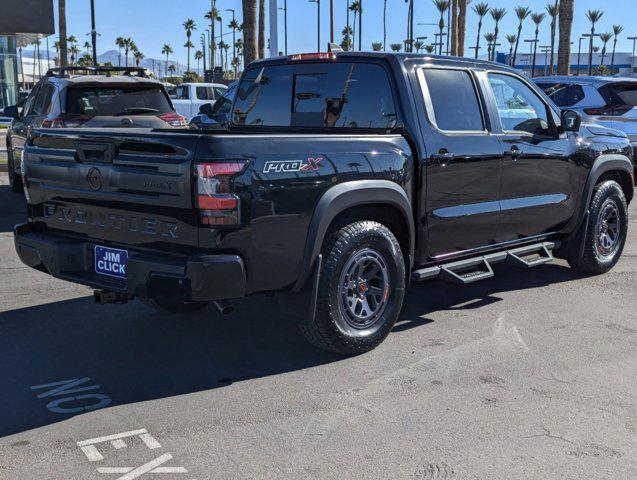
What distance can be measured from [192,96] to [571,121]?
66.3 ft

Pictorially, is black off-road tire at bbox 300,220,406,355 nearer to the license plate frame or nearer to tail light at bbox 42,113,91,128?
the license plate frame

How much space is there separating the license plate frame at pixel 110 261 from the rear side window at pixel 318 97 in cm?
190

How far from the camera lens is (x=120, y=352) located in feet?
16.7

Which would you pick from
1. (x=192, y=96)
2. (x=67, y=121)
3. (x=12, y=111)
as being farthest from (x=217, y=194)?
(x=192, y=96)

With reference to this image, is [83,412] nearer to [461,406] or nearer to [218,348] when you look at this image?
[218,348]

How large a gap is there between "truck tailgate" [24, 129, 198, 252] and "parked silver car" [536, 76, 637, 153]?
1075 centimetres

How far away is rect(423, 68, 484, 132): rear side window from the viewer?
18.3 feet

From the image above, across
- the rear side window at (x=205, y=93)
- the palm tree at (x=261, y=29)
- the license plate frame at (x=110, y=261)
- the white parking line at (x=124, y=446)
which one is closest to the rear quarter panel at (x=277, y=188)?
the license plate frame at (x=110, y=261)

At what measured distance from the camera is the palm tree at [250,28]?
2017 cm

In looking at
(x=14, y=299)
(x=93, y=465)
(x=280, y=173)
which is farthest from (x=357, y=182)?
(x=14, y=299)

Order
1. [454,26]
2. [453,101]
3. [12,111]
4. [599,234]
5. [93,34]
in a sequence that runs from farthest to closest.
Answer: [454,26] → [93,34] → [12,111] → [599,234] → [453,101]

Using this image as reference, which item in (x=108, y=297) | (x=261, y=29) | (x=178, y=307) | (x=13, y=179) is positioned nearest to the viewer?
(x=108, y=297)

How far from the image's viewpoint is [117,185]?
4508 millimetres

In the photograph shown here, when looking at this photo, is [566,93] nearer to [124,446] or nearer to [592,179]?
[592,179]
